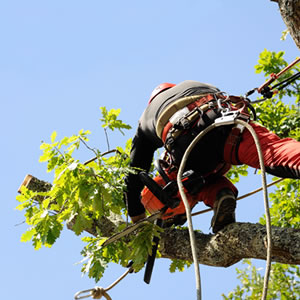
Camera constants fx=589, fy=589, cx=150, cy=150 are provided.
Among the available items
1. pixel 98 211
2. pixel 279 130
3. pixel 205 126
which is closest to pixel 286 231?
pixel 205 126

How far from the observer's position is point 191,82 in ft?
13.9

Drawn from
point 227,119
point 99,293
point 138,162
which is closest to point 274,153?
point 227,119

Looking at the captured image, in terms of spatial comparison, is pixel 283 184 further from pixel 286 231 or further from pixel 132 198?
pixel 286 231

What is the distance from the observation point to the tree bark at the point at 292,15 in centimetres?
287

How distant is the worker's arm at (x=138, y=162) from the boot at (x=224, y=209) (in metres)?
0.76

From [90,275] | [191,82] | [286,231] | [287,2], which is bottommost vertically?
[90,275]

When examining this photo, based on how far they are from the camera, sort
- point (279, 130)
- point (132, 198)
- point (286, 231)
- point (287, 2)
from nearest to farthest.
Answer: point (287, 2) < point (286, 231) < point (132, 198) < point (279, 130)

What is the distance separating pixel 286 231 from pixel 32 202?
1.71m

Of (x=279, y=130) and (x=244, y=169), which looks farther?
(x=279, y=130)

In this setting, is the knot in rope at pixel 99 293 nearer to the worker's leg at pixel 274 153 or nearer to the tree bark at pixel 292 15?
the worker's leg at pixel 274 153

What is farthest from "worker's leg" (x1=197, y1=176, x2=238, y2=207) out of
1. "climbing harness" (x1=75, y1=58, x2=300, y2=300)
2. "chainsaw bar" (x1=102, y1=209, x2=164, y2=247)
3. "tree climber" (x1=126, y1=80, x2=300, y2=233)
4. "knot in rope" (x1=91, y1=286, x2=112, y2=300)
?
Answer: "knot in rope" (x1=91, y1=286, x2=112, y2=300)

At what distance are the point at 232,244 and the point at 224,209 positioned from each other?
249mm

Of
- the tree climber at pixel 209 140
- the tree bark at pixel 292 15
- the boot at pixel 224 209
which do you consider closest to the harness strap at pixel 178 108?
the tree climber at pixel 209 140

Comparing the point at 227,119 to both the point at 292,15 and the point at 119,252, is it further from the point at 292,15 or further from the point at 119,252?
the point at 119,252
